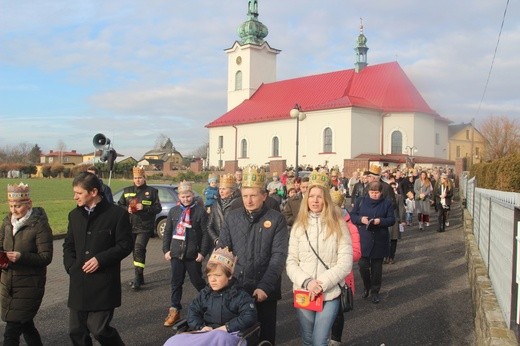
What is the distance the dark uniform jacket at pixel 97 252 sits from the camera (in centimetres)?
486

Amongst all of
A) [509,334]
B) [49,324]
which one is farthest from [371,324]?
[49,324]

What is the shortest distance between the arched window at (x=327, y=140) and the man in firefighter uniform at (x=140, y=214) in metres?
48.0

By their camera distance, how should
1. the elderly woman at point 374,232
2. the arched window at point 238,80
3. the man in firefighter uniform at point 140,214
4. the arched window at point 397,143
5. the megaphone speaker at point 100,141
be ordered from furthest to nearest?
the arched window at point 238,80 → the arched window at point 397,143 → the megaphone speaker at point 100,141 → the man in firefighter uniform at point 140,214 → the elderly woman at point 374,232

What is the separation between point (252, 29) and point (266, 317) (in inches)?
2623

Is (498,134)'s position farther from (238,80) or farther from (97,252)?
(97,252)

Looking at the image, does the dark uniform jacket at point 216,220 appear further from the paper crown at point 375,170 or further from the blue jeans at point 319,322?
the paper crown at point 375,170

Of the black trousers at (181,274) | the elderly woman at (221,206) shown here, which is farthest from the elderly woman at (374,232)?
the black trousers at (181,274)

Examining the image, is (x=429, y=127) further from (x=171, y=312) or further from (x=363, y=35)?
(x=171, y=312)

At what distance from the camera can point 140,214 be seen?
9148 millimetres

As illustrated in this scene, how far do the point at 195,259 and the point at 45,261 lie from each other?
245cm

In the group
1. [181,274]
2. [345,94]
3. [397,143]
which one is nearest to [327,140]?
[345,94]

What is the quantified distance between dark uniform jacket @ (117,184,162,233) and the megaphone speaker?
4.55 meters

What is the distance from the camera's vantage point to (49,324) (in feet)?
23.3

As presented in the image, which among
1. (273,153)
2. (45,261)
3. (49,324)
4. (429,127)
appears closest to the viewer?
(45,261)
